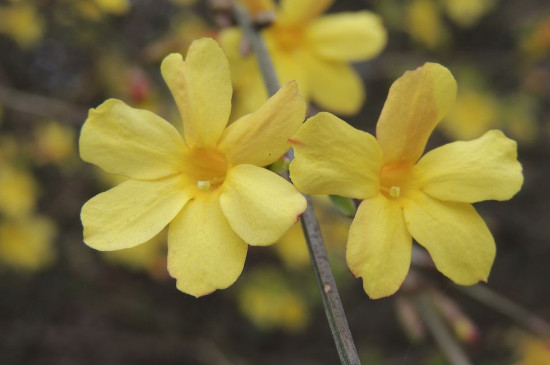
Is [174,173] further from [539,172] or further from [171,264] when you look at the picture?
[539,172]

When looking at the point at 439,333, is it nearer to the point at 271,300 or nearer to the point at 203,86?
the point at 203,86

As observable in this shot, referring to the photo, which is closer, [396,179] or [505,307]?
[396,179]

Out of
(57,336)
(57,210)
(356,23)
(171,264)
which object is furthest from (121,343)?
(171,264)

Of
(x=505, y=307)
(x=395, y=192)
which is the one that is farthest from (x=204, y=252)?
(x=505, y=307)

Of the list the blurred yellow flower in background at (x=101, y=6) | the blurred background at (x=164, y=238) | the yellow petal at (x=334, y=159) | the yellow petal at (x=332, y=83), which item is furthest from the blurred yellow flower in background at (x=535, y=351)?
the blurred yellow flower in background at (x=101, y=6)

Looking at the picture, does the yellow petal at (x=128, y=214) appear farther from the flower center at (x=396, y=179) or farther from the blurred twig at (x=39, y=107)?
the blurred twig at (x=39, y=107)

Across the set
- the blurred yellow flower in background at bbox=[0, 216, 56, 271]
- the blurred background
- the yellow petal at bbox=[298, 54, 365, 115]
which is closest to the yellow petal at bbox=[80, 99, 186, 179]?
the yellow petal at bbox=[298, 54, 365, 115]
